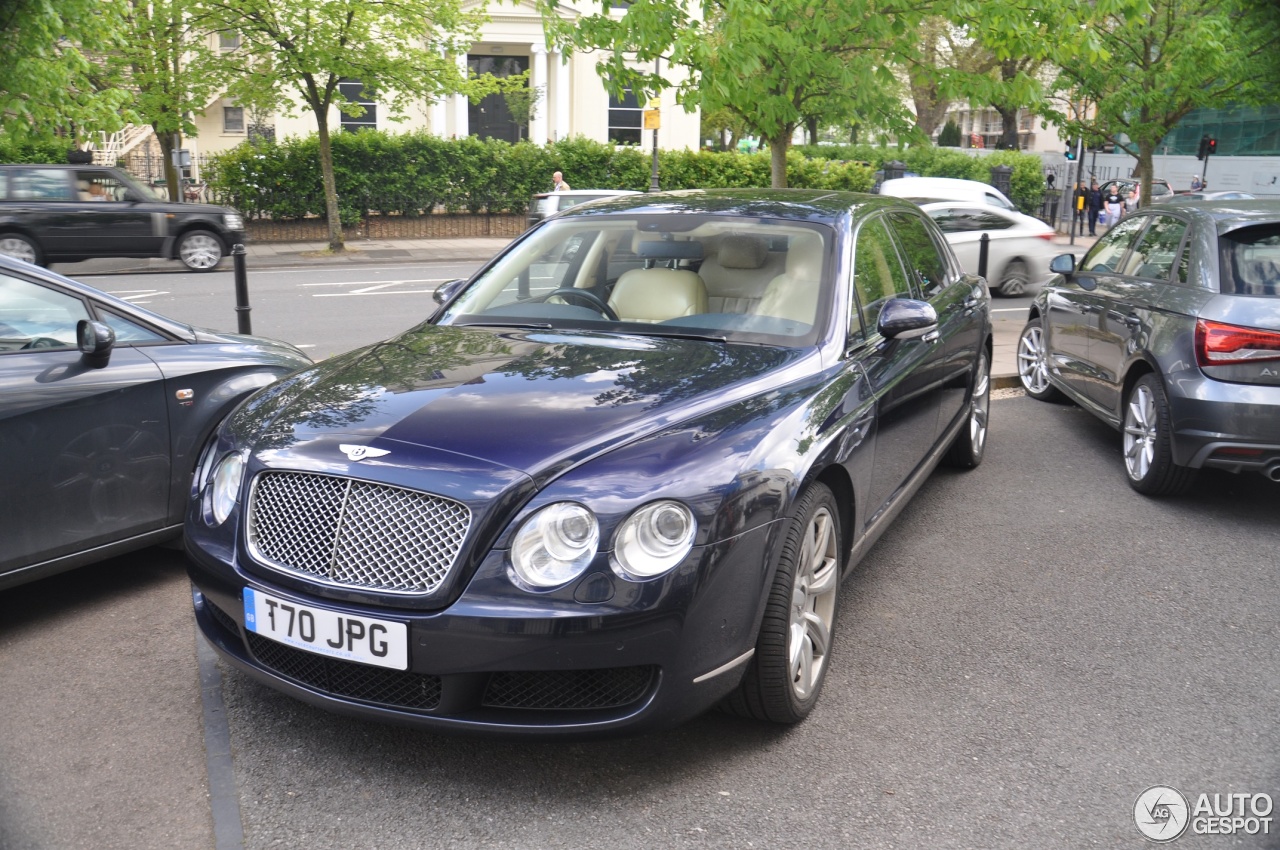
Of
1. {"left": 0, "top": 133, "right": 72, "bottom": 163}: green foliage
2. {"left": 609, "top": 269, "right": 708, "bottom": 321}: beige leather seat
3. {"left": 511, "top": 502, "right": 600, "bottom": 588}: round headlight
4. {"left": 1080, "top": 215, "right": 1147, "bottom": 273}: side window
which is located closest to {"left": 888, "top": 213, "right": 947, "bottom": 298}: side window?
{"left": 609, "top": 269, "right": 708, "bottom": 321}: beige leather seat

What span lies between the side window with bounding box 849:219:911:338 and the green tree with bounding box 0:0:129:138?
967cm

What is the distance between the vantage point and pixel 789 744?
365cm

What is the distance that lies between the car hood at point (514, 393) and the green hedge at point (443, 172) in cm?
2174

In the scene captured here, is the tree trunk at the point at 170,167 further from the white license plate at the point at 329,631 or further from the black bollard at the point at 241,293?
the white license plate at the point at 329,631

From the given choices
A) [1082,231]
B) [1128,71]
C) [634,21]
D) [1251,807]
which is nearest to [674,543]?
[1251,807]

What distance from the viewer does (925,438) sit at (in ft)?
18.1

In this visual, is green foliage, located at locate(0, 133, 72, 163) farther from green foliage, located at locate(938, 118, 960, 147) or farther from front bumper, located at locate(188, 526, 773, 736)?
green foliage, located at locate(938, 118, 960, 147)

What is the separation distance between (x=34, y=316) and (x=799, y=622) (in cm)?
325

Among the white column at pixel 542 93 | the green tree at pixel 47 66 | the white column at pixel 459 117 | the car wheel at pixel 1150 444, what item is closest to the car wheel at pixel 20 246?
the green tree at pixel 47 66

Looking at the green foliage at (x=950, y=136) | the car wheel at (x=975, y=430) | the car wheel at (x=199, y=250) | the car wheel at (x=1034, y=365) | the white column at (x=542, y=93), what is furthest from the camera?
the green foliage at (x=950, y=136)

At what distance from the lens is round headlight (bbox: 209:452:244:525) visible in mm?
3617

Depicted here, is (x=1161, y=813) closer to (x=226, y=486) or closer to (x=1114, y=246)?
(x=226, y=486)

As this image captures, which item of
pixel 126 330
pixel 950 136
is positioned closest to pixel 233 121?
pixel 126 330

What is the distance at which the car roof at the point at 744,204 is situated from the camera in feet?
16.6
